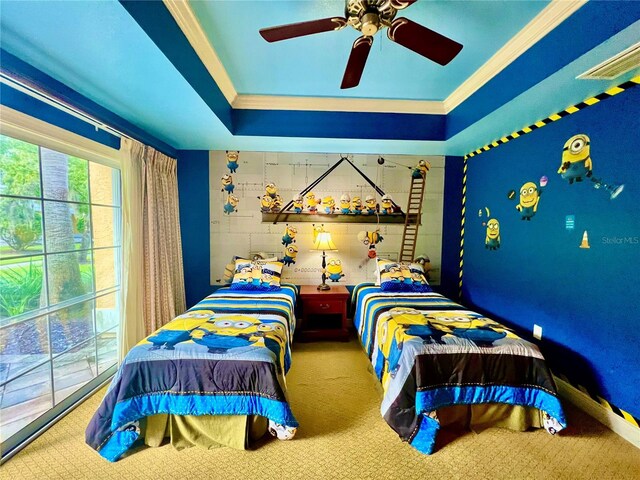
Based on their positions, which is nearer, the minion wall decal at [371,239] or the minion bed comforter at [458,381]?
the minion bed comforter at [458,381]

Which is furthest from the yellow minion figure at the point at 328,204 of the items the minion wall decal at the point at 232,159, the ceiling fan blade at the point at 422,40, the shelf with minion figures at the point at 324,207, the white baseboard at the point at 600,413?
the white baseboard at the point at 600,413

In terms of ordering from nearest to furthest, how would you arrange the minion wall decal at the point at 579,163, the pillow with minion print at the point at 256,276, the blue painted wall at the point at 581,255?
the blue painted wall at the point at 581,255, the minion wall decal at the point at 579,163, the pillow with minion print at the point at 256,276

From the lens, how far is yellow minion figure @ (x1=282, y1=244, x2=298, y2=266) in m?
3.44

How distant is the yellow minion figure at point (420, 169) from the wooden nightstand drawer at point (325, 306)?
184 centimetres

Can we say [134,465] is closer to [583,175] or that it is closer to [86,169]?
[86,169]

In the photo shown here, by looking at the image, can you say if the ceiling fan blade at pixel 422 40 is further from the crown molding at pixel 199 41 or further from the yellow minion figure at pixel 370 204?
the yellow minion figure at pixel 370 204

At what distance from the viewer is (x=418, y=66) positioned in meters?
2.14

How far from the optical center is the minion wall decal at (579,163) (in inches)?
70.4

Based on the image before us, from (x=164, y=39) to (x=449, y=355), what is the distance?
2.40 m

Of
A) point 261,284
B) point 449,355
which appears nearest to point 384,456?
point 449,355

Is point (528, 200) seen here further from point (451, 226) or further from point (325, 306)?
point (325, 306)

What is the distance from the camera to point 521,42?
185cm

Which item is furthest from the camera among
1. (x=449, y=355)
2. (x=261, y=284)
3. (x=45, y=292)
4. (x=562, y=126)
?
(x=261, y=284)

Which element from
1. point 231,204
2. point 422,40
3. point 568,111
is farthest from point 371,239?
point 422,40
